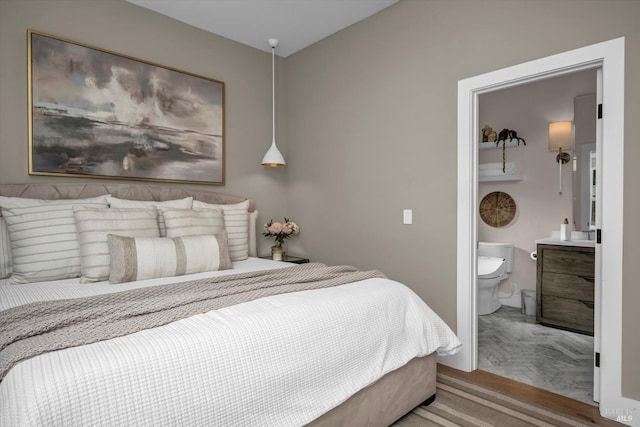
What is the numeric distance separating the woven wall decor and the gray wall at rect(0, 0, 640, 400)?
87.1 inches

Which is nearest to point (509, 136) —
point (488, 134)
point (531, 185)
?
point (488, 134)

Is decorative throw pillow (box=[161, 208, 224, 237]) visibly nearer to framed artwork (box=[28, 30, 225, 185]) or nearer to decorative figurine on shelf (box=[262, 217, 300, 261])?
framed artwork (box=[28, 30, 225, 185])

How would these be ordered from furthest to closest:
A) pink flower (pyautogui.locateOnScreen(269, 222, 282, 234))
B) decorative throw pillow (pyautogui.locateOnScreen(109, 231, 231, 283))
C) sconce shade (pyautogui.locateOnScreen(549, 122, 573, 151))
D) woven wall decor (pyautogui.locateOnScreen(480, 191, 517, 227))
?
woven wall decor (pyautogui.locateOnScreen(480, 191, 517, 227)), sconce shade (pyautogui.locateOnScreen(549, 122, 573, 151)), pink flower (pyautogui.locateOnScreen(269, 222, 282, 234)), decorative throw pillow (pyautogui.locateOnScreen(109, 231, 231, 283))

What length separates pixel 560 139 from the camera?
13.0 ft

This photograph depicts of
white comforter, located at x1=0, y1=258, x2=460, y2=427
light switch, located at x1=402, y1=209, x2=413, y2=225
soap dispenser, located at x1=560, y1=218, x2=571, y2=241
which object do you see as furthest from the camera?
soap dispenser, located at x1=560, y1=218, x2=571, y2=241

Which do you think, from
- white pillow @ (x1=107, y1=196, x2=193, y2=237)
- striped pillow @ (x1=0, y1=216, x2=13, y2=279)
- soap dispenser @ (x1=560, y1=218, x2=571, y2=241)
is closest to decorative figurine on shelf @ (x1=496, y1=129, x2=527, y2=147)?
soap dispenser @ (x1=560, y1=218, x2=571, y2=241)

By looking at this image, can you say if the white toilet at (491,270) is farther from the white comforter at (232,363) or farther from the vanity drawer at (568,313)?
the white comforter at (232,363)

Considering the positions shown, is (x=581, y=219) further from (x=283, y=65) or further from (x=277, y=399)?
(x=277, y=399)

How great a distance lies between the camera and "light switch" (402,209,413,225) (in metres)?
2.89

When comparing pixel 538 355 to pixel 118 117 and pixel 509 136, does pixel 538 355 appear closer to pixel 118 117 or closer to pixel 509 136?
pixel 509 136

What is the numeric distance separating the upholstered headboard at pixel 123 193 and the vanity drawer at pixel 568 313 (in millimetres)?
2943

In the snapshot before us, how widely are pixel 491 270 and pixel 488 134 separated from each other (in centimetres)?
174

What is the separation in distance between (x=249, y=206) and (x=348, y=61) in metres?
1.64

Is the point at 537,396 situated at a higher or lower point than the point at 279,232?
lower
